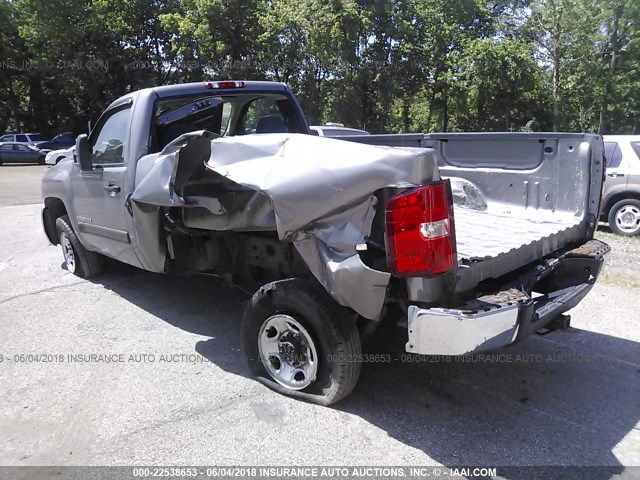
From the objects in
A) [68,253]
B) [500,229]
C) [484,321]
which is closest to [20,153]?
[68,253]

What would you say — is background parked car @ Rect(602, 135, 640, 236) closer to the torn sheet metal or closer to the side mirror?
the torn sheet metal

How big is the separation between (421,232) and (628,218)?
309 inches

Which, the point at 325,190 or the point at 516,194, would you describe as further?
the point at 516,194

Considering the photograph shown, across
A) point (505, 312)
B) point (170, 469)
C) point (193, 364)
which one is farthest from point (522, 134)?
point (170, 469)

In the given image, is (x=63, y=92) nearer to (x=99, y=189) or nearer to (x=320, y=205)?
(x=99, y=189)

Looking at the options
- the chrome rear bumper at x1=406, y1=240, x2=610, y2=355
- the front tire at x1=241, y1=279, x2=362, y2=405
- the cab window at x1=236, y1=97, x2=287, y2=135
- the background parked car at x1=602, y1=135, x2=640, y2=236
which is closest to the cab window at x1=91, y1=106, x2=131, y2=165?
the cab window at x1=236, y1=97, x2=287, y2=135

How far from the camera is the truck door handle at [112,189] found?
4.52 m

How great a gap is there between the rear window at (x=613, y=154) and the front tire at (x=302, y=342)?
7.90 metres

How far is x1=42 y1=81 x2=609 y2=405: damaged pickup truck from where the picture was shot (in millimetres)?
2697

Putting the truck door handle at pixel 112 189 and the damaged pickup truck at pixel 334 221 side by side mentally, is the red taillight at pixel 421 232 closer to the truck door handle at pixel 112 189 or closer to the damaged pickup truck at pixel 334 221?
the damaged pickup truck at pixel 334 221

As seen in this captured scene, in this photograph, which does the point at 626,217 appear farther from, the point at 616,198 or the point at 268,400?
the point at 268,400

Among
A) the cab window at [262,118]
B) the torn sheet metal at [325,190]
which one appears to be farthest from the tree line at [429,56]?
the torn sheet metal at [325,190]

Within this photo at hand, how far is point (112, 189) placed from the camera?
15.1 feet

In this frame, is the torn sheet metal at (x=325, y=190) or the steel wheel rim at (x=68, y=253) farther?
the steel wheel rim at (x=68, y=253)
